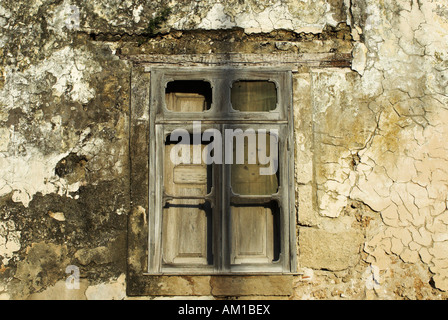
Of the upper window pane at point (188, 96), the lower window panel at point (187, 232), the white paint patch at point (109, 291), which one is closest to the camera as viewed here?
the white paint patch at point (109, 291)

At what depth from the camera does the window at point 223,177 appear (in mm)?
2666

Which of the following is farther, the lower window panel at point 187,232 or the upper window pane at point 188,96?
the upper window pane at point 188,96

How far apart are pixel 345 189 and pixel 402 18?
1.17 meters

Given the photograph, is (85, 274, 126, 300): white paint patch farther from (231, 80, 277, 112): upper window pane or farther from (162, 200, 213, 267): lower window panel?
(231, 80, 277, 112): upper window pane

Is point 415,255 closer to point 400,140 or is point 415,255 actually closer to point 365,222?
point 365,222

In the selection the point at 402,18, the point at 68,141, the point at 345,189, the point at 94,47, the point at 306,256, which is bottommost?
the point at 306,256

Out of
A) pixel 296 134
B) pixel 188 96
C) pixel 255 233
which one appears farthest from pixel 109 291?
pixel 296 134

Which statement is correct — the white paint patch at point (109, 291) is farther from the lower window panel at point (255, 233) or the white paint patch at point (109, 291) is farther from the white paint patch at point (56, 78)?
the white paint patch at point (56, 78)

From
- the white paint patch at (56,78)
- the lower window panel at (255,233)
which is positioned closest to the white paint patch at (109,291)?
the lower window panel at (255,233)

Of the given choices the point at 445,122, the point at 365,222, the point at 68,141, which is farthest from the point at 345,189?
the point at 68,141

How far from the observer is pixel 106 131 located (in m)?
2.72

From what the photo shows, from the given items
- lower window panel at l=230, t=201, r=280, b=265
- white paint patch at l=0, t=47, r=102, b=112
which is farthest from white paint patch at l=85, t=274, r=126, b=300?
white paint patch at l=0, t=47, r=102, b=112

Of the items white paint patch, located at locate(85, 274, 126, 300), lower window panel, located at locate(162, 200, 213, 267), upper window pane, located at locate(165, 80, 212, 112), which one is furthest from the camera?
upper window pane, located at locate(165, 80, 212, 112)

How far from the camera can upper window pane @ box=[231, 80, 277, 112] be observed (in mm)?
2811
